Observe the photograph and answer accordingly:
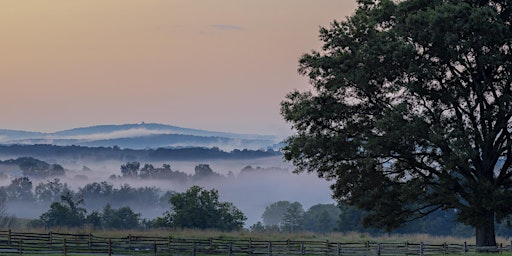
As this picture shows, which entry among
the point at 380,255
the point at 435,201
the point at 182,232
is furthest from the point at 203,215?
the point at 435,201

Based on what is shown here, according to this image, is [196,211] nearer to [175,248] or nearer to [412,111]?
[175,248]

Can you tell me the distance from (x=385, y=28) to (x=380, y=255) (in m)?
15.8

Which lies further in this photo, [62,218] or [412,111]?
[62,218]

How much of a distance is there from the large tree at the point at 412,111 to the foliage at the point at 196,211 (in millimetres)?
50144

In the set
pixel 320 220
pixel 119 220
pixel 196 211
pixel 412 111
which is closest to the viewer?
pixel 412 111

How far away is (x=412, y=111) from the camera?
4709 centimetres

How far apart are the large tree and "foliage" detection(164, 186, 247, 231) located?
5014 centimetres

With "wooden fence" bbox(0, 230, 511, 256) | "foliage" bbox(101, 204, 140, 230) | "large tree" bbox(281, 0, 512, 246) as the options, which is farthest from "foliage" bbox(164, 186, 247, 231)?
"large tree" bbox(281, 0, 512, 246)

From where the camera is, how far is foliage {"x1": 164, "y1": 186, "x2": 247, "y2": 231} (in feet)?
328

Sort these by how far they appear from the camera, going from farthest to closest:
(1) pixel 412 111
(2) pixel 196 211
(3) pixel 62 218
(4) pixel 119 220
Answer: (4) pixel 119 220 → (3) pixel 62 218 → (2) pixel 196 211 → (1) pixel 412 111

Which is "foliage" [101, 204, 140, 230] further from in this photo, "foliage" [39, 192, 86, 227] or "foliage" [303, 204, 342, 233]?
"foliage" [303, 204, 342, 233]

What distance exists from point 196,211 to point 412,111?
57963 mm

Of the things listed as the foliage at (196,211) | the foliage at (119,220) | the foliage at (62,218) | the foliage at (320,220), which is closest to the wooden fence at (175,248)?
the foliage at (196,211)

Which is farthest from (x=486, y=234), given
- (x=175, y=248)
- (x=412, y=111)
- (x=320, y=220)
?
(x=320, y=220)
